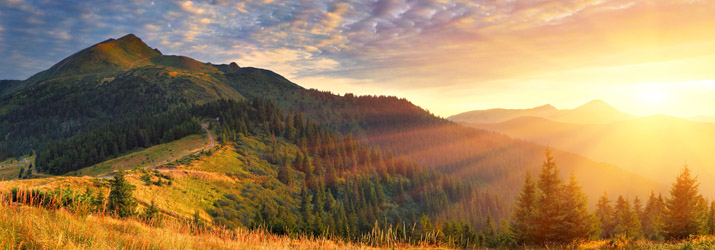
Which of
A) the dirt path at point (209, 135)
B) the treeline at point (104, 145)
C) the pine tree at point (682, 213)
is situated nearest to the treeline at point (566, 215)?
the pine tree at point (682, 213)

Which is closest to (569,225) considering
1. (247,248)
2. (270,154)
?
(247,248)

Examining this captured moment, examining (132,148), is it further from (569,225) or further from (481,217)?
(481,217)

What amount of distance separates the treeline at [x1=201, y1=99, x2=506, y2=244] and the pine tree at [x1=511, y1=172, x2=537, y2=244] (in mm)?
24857

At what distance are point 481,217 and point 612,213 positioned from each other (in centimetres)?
9833

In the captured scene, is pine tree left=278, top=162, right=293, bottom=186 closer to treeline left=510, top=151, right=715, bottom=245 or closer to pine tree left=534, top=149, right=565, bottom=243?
treeline left=510, top=151, right=715, bottom=245

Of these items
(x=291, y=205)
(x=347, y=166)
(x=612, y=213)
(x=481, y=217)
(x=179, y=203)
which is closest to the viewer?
(x=179, y=203)

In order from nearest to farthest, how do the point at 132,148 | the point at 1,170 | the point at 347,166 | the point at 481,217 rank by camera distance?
the point at 1,170, the point at 132,148, the point at 347,166, the point at 481,217

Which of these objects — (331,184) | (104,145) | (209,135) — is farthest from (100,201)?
(104,145)

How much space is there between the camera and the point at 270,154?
9994 cm

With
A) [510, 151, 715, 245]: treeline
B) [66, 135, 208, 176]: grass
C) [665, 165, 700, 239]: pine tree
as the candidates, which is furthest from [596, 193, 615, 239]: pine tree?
[66, 135, 208, 176]: grass

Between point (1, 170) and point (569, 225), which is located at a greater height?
point (569, 225)

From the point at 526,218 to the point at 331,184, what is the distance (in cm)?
8286

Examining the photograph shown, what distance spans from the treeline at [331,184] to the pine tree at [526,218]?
81.6ft

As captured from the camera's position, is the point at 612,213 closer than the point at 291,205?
Yes
